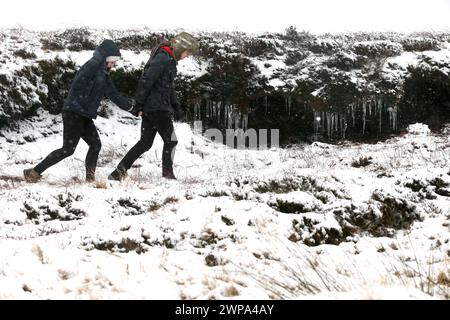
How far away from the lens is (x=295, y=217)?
174 inches

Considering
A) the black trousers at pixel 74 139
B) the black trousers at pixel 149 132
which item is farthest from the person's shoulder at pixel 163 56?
the black trousers at pixel 74 139

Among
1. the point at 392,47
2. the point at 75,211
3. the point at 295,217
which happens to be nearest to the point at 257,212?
the point at 295,217

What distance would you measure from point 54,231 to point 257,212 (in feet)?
6.70

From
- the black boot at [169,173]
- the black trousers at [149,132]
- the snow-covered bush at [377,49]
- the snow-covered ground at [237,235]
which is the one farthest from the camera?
the snow-covered bush at [377,49]

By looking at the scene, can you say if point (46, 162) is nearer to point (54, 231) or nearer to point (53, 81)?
point (54, 231)

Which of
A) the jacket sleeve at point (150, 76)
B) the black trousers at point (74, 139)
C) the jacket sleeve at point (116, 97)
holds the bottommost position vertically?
the black trousers at point (74, 139)

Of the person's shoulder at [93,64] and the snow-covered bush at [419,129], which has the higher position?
the person's shoulder at [93,64]

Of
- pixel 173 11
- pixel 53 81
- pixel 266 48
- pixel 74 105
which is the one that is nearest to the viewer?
pixel 74 105

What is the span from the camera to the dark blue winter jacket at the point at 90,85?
229 inches

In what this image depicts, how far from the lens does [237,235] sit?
13.1ft

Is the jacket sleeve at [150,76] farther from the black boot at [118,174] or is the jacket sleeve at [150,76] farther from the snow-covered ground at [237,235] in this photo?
the snow-covered ground at [237,235]

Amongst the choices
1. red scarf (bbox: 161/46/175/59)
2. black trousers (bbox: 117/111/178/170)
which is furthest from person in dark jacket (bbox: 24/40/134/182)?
red scarf (bbox: 161/46/175/59)

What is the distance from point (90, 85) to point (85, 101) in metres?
0.23

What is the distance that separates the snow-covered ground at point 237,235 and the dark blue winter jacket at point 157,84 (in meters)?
1.09
